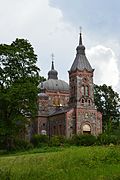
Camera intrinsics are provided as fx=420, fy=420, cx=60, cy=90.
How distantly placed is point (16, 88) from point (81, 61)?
31278 millimetres

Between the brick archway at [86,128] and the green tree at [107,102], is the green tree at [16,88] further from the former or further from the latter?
the green tree at [107,102]

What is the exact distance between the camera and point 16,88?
4162cm

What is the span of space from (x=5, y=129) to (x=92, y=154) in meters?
24.6

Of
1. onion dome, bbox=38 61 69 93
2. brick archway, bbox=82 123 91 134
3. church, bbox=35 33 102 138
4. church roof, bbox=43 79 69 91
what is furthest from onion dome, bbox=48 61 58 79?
brick archway, bbox=82 123 91 134

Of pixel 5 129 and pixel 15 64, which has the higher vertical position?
pixel 15 64

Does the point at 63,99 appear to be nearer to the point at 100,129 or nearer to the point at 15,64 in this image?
the point at 100,129

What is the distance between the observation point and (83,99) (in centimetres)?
6875

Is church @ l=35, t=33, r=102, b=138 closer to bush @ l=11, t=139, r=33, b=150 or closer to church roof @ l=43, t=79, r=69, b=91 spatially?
church roof @ l=43, t=79, r=69, b=91

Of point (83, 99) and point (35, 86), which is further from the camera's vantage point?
point (83, 99)

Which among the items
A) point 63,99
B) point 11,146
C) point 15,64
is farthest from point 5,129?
point 63,99

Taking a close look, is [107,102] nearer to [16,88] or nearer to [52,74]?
[52,74]

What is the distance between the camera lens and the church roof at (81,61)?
70.2 meters

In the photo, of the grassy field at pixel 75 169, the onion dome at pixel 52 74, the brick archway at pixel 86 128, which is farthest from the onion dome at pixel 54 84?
the grassy field at pixel 75 169

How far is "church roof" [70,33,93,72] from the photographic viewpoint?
70250mm
